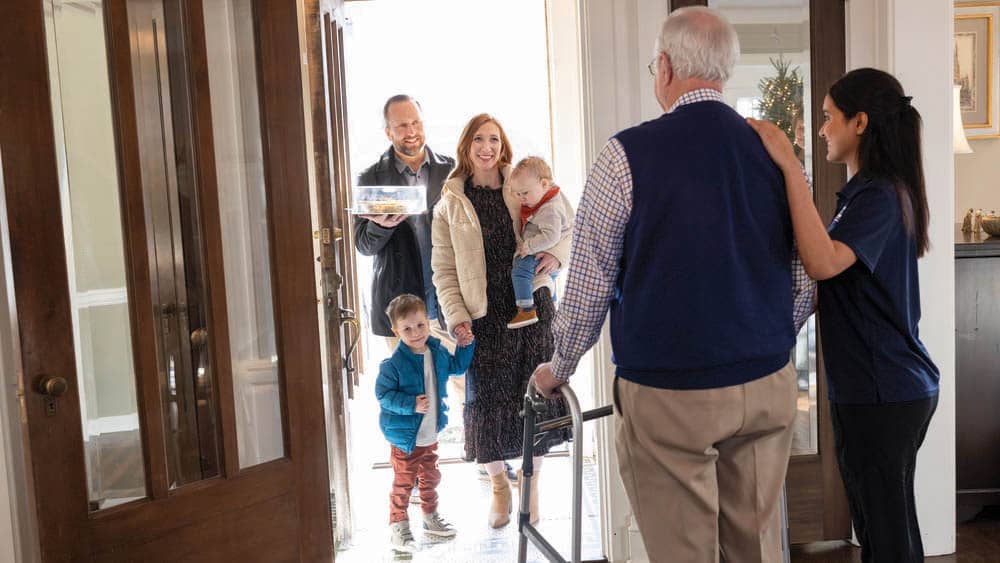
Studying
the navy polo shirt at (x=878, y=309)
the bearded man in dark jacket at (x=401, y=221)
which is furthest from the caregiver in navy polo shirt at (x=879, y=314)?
the bearded man in dark jacket at (x=401, y=221)

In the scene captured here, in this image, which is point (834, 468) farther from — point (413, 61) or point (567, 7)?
point (413, 61)

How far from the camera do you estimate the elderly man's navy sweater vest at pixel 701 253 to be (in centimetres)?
161

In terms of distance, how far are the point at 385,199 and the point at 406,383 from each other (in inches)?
28.4

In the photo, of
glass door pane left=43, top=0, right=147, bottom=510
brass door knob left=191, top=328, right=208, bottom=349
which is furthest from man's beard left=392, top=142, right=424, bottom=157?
glass door pane left=43, top=0, right=147, bottom=510

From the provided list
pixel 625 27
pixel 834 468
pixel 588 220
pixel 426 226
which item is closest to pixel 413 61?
pixel 426 226

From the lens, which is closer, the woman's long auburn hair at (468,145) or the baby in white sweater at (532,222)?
the baby in white sweater at (532,222)

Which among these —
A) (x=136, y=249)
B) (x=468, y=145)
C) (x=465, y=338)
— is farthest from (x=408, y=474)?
(x=136, y=249)

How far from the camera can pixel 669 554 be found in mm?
1701

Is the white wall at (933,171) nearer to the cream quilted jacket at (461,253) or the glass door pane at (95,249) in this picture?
the cream quilted jacket at (461,253)

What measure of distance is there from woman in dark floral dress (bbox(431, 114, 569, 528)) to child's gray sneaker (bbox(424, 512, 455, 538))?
1.03 ft

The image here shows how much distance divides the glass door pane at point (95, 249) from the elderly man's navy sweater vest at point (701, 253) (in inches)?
48.4

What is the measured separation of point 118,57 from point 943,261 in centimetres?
263

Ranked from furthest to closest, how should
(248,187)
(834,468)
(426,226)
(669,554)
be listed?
(426,226) → (834,468) → (248,187) → (669,554)

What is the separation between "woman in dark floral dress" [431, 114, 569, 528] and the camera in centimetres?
344
